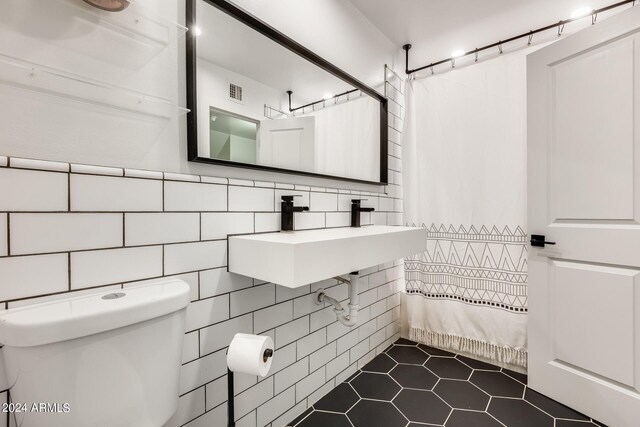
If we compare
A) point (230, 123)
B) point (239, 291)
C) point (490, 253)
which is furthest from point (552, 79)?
point (239, 291)

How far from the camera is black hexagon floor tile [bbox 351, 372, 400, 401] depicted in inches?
60.7

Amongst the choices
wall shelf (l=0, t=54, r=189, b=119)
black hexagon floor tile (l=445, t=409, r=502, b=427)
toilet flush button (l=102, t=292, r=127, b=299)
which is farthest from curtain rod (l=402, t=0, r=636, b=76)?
toilet flush button (l=102, t=292, r=127, b=299)

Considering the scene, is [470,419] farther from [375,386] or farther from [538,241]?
[538,241]

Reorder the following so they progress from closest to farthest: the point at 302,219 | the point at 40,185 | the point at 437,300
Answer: the point at 40,185, the point at 302,219, the point at 437,300

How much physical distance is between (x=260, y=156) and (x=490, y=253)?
60.7 inches

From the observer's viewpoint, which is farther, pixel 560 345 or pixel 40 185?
pixel 560 345

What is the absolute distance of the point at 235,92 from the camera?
1.14 meters

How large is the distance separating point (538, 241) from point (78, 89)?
2.08m

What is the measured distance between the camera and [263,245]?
0.97 metres

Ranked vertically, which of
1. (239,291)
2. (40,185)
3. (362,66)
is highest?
(362,66)

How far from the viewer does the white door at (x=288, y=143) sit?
124cm

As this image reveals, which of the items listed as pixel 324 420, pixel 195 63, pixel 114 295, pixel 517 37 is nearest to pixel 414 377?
pixel 324 420

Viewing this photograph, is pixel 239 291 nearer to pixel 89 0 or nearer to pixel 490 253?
pixel 89 0

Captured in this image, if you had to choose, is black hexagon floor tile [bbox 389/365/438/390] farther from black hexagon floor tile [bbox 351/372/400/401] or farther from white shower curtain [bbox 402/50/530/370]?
white shower curtain [bbox 402/50/530/370]
